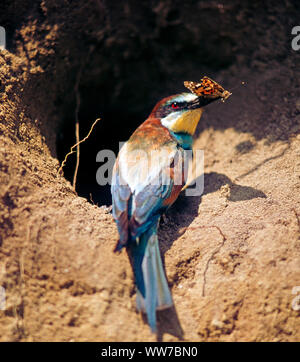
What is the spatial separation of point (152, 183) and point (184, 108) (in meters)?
0.97

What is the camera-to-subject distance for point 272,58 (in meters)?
3.45

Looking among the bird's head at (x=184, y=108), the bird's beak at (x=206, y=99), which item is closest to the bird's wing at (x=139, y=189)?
the bird's head at (x=184, y=108)

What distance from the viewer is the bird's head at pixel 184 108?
298 centimetres

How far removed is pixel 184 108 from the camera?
10.1 feet

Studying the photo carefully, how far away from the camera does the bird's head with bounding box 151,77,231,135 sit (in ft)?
9.77

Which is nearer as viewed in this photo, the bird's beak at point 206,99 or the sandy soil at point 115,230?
the sandy soil at point 115,230

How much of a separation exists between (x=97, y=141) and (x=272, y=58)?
2.02m

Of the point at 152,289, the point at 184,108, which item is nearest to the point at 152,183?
the point at 152,289

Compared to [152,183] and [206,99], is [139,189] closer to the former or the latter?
[152,183]

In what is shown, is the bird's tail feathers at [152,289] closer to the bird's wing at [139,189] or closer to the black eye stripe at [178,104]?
the bird's wing at [139,189]

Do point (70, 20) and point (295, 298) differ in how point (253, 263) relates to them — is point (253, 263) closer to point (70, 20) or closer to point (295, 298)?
point (295, 298)

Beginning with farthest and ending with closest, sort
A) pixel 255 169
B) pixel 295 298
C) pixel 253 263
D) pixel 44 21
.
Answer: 1. pixel 44 21
2. pixel 255 169
3. pixel 253 263
4. pixel 295 298

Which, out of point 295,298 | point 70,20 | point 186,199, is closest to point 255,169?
point 186,199

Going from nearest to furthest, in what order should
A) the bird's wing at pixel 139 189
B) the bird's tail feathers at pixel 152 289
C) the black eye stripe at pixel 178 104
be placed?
the bird's tail feathers at pixel 152 289, the bird's wing at pixel 139 189, the black eye stripe at pixel 178 104
